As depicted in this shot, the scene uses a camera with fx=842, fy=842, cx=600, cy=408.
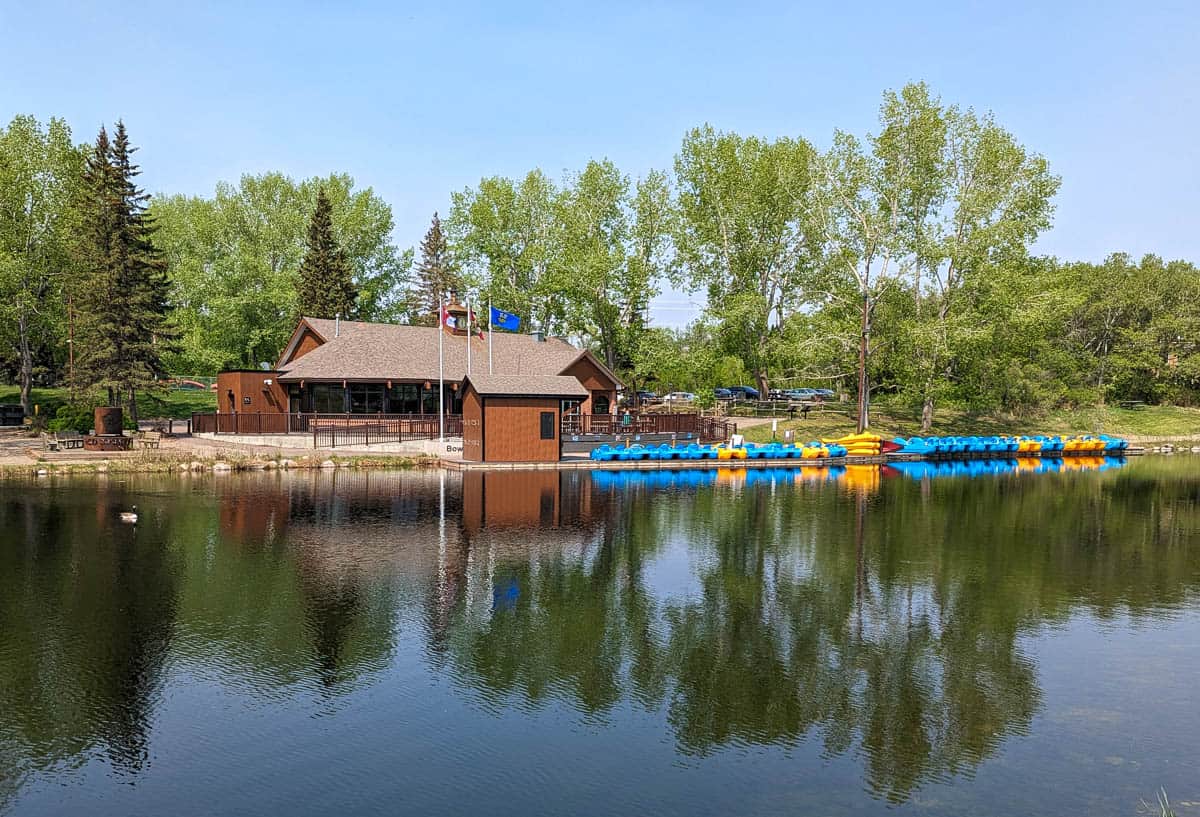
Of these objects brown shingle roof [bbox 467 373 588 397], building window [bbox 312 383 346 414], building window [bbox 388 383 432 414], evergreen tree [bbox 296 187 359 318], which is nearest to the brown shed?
brown shingle roof [bbox 467 373 588 397]

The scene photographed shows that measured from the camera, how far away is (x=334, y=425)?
4591 cm

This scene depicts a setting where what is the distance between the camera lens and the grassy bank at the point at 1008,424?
58281mm

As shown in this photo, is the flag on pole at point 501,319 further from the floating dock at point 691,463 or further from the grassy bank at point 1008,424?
the grassy bank at point 1008,424

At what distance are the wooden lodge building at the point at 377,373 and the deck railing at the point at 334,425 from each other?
24cm

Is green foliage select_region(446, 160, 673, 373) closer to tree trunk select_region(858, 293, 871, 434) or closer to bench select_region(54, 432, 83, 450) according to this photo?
tree trunk select_region(858, 293, 871, 434)

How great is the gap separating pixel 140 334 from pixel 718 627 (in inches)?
1646

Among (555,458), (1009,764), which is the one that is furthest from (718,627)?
(555,458)

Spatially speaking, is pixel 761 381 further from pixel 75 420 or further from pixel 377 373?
pixel 75 420

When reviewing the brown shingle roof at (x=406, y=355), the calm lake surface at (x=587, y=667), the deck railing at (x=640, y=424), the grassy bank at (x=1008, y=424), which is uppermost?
the brown shingle roof at (x=406, y=355)

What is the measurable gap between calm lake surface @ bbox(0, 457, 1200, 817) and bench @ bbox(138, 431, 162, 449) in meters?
16.5

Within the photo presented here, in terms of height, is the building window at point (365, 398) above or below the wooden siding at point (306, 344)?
below

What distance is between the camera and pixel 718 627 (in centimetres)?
1516

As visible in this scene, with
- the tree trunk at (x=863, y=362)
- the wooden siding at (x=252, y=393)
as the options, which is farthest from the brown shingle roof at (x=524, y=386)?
the tree trunk at (x=863, y=362)

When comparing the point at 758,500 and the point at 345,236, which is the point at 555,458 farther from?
the point at 345,236
